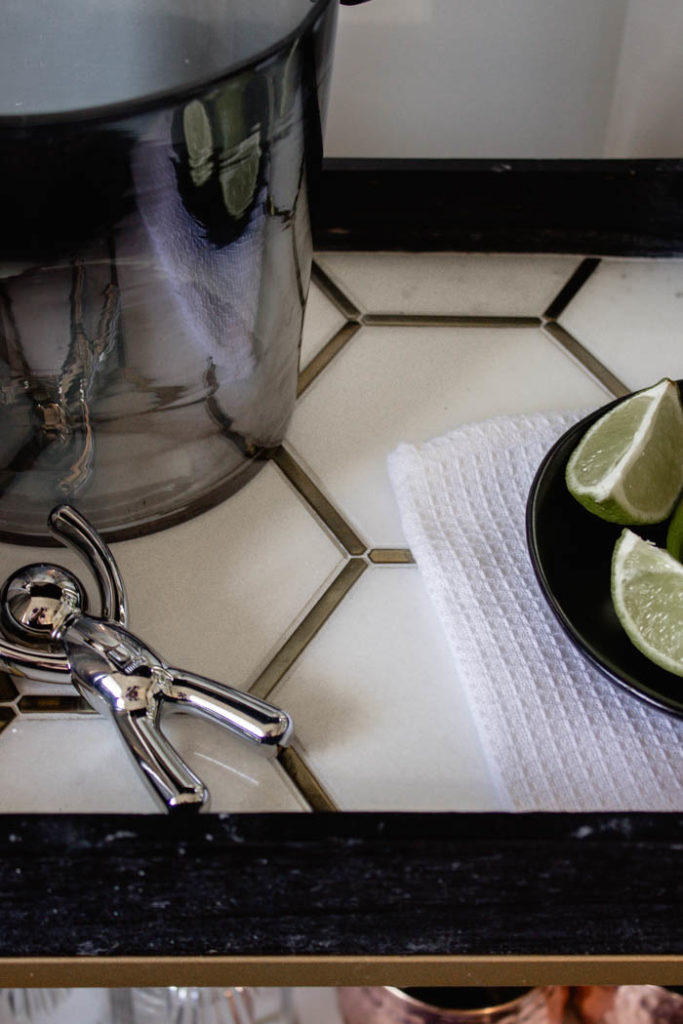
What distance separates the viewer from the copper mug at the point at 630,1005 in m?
0.54

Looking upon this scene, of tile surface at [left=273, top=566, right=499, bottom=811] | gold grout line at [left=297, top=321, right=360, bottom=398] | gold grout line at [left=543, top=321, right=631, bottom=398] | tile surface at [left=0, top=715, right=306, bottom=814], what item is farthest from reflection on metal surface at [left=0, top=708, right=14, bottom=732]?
gold grout line at [left=543, top=321, right=631, bottom=398]

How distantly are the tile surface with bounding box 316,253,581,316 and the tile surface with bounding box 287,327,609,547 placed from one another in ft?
0.06

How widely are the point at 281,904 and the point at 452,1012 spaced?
0.22 metres

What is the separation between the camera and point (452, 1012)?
0.51 metres

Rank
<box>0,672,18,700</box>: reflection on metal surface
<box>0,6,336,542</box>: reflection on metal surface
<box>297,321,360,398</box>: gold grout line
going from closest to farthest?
<box>0,6,336,542</box>: reflection on metal surface, <box>0,672,18,700</box>: reflection on metal surface, <box>297,321,360,398</box>: gold grout line

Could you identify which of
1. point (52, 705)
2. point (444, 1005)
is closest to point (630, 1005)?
point (444, 1005)

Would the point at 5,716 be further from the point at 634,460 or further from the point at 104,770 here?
the point at 634,460

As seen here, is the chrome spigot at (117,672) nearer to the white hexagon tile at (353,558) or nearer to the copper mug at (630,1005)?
the white hexagon tile at (353,558)

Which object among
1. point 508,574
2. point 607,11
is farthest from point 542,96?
point 508,574

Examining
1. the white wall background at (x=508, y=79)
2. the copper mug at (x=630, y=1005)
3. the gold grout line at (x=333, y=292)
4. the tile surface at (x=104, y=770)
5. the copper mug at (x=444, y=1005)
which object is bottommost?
the copper mug at (x=630, y=1005)

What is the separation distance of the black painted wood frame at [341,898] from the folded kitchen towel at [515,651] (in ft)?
0.15

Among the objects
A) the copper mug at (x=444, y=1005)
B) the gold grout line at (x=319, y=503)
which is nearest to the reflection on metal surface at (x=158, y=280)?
the gold grout line at (x=319, y=503)

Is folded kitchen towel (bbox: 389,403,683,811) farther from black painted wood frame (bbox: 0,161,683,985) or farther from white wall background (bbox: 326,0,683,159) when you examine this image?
white wall background (bbox: 326,0,683,159)

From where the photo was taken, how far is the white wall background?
0.57 m
